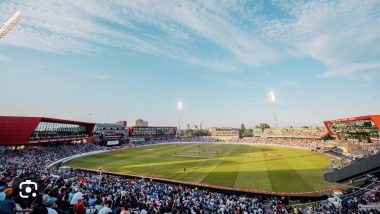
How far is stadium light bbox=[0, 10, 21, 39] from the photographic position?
2574 cm

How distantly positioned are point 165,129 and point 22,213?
101m

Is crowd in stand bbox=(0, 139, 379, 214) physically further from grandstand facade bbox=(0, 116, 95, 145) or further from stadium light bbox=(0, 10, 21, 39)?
stadium light bbox=(0, 10, 21, 39)

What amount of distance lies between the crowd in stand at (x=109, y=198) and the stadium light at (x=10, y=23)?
55.1 ft

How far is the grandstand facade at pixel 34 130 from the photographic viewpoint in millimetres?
42219

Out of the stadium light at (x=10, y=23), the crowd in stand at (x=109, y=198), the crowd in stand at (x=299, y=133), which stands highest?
the stadium light at (x=10, y=23)

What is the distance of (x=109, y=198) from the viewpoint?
13.1 m

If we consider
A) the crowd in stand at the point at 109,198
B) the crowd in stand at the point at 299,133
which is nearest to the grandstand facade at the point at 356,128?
the crowd in stand at the point at 299,133

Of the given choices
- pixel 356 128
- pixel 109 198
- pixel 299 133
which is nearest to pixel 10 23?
pixel 109 198

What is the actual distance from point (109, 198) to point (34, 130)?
1718 inches

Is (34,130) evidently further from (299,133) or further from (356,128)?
(299,133)

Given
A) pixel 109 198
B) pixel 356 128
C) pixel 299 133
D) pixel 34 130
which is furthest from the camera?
pixel 299 133

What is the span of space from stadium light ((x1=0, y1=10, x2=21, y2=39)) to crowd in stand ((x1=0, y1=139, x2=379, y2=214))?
55.1ft

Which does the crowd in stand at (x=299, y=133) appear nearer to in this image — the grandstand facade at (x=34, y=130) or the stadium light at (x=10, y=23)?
the grandstand facade at (x=34, y=130)

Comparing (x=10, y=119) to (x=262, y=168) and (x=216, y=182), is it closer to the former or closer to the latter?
(x=216, y=182)
